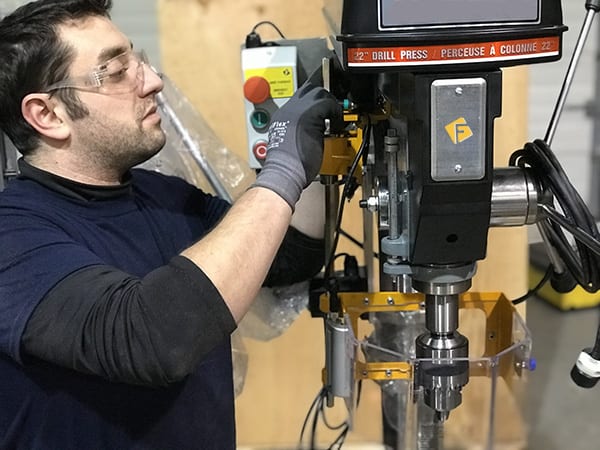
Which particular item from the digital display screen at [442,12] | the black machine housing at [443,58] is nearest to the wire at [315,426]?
the black machine housing at [443,58]

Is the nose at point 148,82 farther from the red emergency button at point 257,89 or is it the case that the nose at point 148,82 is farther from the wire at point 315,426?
the wire at point 315,426

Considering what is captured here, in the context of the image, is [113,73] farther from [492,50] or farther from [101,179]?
[492,50]

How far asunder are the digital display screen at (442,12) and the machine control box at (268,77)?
58 centimetres

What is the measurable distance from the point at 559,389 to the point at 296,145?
189cm

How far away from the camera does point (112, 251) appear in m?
1.15

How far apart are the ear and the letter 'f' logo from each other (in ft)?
2.21

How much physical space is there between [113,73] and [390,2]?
1.95 feet

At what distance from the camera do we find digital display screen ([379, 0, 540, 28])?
30.1 inches

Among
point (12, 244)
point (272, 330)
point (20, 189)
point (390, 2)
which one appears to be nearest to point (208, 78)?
point (272, 330)

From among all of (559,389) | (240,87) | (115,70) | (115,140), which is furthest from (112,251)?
(559,389)

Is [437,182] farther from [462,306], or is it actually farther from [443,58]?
[462,306]

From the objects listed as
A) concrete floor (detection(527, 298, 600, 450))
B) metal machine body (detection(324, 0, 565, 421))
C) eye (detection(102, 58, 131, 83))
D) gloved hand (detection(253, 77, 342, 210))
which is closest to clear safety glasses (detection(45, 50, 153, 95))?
eye (detection(102, 58, 131, 83))

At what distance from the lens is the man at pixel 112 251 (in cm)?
91

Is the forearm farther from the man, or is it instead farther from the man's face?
the man's face
